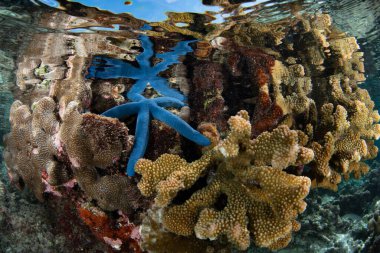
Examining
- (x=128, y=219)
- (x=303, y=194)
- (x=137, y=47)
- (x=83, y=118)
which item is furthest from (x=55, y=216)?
(x=137, y=47)

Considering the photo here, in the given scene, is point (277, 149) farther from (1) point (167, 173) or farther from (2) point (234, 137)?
(1) point (167, 173)

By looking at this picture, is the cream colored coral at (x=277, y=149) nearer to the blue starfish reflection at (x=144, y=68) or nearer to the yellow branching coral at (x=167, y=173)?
the yellow branching coral at (x=167, y=173)

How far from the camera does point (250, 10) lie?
630 cm

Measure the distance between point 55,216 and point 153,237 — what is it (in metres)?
2.32

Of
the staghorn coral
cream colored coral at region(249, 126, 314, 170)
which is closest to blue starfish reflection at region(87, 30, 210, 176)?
the staghorn coral

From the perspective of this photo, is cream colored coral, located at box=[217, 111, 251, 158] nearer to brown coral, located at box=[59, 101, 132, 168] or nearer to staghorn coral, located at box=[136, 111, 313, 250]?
staghorn coral, located at box=[136, 111, 313, 250]

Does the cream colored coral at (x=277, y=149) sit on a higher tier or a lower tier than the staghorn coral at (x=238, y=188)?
higher

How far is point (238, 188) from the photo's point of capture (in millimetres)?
3424

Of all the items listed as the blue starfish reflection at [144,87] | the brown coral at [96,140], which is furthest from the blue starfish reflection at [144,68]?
the brown coral at [96,140]

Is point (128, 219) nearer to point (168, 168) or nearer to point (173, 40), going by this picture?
point (168, 168)

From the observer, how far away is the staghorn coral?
3.09 meters

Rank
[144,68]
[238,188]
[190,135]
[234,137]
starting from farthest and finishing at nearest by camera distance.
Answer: [144,68]
[190,135]
[238,188]
[234,137]

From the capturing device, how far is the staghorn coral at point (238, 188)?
309 cm

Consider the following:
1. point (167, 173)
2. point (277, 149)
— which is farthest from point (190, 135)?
point (277, 149)
